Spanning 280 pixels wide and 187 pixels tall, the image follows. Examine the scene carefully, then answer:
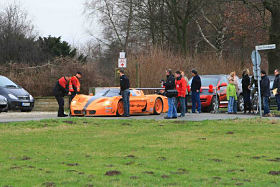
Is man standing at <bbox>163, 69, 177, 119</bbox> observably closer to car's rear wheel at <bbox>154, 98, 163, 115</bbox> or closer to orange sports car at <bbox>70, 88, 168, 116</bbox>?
orange sports car at <bbox>70, 88, 168, 116</bbox>

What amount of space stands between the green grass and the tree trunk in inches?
741

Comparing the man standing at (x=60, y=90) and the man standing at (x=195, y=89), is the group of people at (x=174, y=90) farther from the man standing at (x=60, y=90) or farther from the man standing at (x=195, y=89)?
the man standing at (x=60, y=90)

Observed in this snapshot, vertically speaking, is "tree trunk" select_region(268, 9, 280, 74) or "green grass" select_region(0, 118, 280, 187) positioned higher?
"tree trunk" select_region(268, 9, 280, 74)

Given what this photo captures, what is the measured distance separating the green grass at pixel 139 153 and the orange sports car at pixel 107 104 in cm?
359

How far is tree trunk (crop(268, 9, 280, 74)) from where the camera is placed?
122 ft

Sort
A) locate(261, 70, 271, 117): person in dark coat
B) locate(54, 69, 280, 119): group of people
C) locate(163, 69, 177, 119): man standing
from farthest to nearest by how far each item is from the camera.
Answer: locate(261, 70, 271, 117): person in dark coat < locate(54, 69, 280, 119): group of people < locate(163, 69, 177, 119): man standing

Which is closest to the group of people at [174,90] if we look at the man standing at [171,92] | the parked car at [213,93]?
the man standing at [171,92]

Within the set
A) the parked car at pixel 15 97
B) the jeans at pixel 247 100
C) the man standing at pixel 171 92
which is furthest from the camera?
the parked car at pixel 15 97

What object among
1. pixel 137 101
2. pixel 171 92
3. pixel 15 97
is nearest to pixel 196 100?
pixel 137 101

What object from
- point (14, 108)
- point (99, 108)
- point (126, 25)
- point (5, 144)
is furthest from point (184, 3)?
point (5, 144)

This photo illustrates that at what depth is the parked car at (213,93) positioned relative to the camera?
26484mm

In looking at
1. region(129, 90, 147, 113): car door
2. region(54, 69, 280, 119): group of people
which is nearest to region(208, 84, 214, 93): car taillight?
region(54, 69, 280, 119): group of people

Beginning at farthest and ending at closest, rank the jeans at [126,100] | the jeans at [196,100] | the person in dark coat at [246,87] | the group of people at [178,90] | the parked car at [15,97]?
the parked car at [15,97] < the jeans at [196,100] < the person in dark coat at [246,87] < the jeans at [126,100] < the group of people at [178,90]

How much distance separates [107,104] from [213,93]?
567 cm
